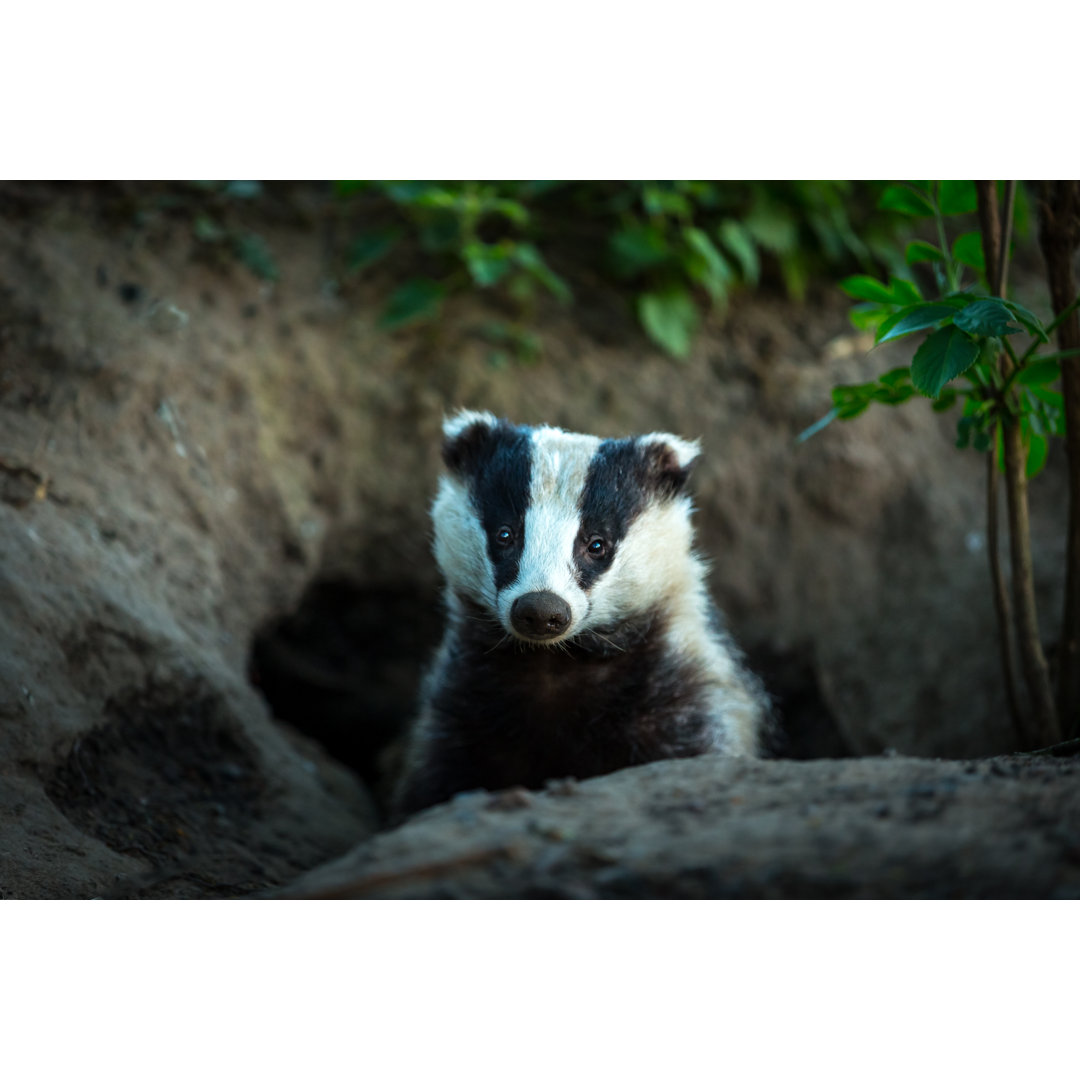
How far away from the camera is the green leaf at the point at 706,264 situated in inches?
190

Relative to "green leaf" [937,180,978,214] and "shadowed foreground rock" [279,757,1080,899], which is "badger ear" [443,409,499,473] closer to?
"green leaf" [937,180,978,214]

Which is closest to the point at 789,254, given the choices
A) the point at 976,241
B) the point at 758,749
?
the point at 976,241

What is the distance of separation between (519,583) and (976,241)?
1.68 metres

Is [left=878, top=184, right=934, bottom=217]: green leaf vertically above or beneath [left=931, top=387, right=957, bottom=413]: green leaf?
above

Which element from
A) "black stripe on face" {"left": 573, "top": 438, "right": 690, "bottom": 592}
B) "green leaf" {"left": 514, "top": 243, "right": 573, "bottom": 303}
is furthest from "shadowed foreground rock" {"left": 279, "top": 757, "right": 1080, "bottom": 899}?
"green leaf" {"left": 514, "top": 243, "right": 573, "bottom": 303}

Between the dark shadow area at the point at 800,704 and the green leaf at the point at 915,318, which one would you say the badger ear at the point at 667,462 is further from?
the dark shadow area at the point at 800,704

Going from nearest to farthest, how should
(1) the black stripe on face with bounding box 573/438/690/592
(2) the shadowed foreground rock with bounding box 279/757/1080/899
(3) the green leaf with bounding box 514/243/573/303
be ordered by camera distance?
(2) the shadowed foreground rock with bounding box 279/757/1080/899 → (1) the black stripe on face with bounding box 573/438/690/592 → (3) the green leaf with bounding box 514/243/573/303

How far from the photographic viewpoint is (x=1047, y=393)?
9.70ft

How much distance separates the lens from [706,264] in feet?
16.3

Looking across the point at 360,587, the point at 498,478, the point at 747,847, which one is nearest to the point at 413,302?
the point at 360,587

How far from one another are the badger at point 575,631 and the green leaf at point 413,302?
4.59 feet

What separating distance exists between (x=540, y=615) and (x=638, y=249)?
2.74 m

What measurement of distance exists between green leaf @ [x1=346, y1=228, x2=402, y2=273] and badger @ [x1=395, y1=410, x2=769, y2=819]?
1610 mm

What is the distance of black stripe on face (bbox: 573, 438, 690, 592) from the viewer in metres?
3.13
